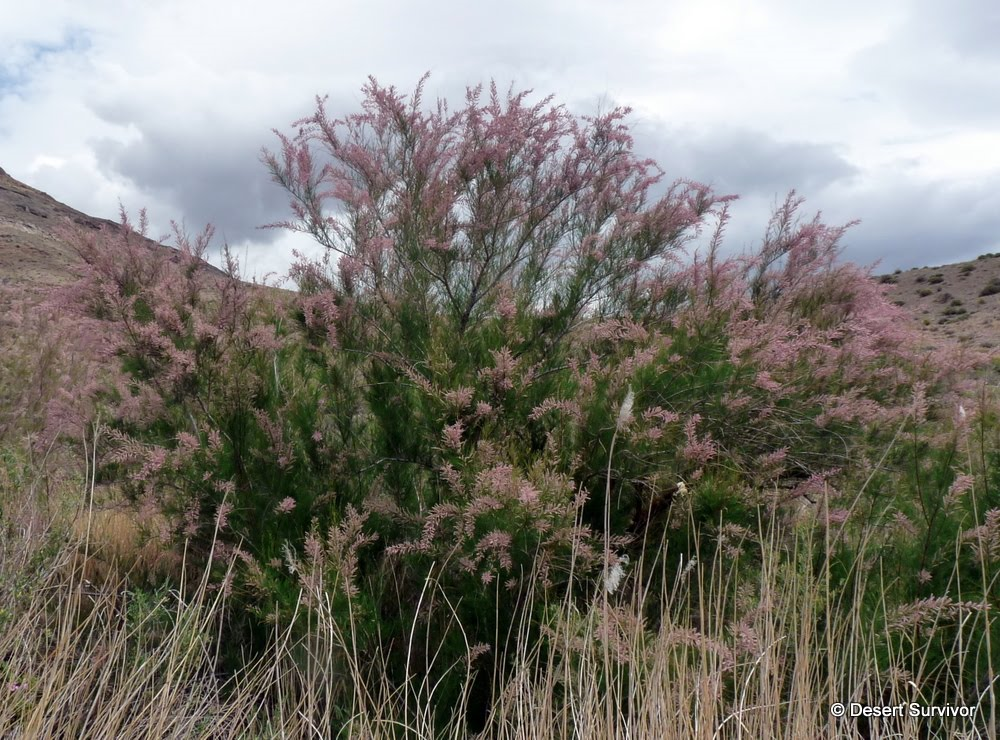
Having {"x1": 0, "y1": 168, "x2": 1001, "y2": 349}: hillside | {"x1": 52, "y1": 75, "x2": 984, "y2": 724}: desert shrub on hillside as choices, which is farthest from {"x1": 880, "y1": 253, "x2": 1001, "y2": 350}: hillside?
{"x1": 52, "y1": 75, "x2": 984, "y2": 724}: desert shrub on hillside

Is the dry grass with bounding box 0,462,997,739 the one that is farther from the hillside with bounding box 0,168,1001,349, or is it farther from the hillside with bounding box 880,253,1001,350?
the hillside with bounding box 880,253,1001,350

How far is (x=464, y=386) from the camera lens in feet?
15.1

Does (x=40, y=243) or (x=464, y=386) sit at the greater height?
(x=40, y=243)

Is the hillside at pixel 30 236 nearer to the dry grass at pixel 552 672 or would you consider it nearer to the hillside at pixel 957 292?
the dry grass at pixel 552 672

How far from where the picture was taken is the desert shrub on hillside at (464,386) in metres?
4.18

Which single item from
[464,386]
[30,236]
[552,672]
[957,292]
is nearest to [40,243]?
[30,236]

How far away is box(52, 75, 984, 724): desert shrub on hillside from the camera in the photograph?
418 centimetres

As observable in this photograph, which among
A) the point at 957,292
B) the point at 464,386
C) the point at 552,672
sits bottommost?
the point at 552,672

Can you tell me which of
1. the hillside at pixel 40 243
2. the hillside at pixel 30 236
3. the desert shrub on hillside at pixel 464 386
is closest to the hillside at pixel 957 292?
the hillside at pixel 40 243

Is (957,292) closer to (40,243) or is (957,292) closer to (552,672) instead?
(40,243)

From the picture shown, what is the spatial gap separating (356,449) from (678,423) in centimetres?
200

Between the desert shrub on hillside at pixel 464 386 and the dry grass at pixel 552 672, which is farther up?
the desert shrub on hillside at pixel 464 386

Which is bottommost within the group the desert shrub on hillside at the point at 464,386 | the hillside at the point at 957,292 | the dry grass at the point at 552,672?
the dry grass at the point at 552,672

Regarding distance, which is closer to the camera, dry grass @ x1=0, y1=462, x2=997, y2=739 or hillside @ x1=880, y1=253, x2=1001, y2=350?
dry grass @ x1=0, y1=462, x2=997, y2=739
